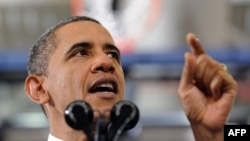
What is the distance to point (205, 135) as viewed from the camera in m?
1.23

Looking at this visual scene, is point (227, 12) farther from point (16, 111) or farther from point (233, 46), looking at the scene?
point (16, 111)

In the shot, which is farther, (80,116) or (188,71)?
(188,71)

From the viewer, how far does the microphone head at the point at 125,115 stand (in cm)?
94

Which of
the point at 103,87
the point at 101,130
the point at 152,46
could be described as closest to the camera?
the point at 101,130

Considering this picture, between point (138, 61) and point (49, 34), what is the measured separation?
3.06m

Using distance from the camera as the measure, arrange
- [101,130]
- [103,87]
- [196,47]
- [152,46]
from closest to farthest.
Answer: [101,130] → [103,87] → [196,47] → [152,46]

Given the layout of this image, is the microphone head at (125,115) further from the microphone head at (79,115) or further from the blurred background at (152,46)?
the blurred background at (152,46)

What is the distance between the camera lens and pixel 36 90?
4.13 ft

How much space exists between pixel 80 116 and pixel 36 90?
1.14 feet

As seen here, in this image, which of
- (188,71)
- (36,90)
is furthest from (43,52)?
(188,71)

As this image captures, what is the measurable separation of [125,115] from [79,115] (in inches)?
2.9

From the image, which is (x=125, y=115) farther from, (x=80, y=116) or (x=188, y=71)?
(x=188, y=71)

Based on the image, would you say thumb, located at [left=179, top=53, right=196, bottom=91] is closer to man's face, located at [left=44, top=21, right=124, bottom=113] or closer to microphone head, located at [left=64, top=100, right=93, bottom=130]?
man's face, located at [left=44, top=21, right=124, bottom=113]

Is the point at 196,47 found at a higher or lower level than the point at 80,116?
higher
